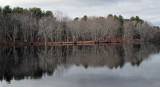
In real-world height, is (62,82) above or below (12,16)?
below

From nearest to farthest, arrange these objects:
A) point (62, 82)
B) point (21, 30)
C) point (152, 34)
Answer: point (62, 82) < point (21, 30) < point (152, 34)

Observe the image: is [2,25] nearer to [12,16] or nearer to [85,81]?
[12,16]

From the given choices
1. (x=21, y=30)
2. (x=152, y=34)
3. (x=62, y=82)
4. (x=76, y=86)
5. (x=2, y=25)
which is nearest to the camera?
(x=76, y=86)

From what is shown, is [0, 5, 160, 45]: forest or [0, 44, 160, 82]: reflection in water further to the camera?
[0, 5, 160, 45]: forest

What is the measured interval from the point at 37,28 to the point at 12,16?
371 inches

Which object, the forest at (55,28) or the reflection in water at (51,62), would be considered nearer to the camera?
the reflection in water at (51,62)

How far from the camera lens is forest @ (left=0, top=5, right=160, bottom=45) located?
70.6m

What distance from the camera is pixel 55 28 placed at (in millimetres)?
78312

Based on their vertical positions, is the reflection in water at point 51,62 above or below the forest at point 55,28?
below

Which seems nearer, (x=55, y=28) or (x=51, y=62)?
(x=51, y=62)

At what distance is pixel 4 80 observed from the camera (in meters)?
17.2

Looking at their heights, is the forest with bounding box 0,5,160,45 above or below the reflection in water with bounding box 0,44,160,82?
above

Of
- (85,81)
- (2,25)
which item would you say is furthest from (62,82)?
(2,25)

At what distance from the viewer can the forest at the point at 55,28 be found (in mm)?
70562
